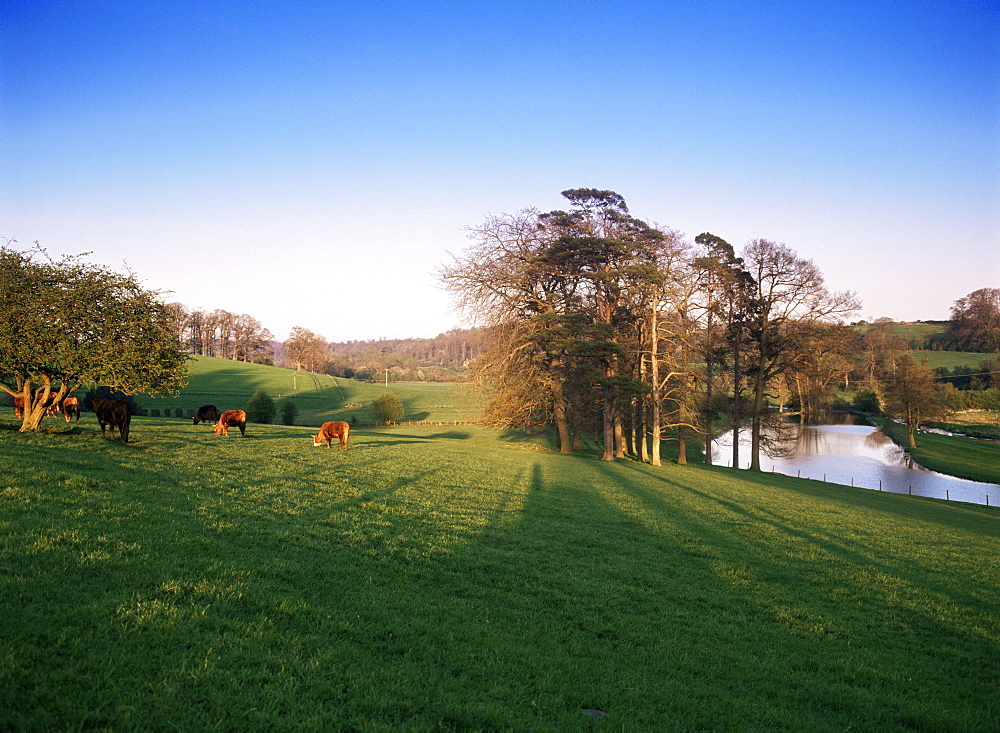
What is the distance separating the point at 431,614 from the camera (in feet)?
20.6

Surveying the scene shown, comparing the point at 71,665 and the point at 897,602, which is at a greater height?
the point at 71,665

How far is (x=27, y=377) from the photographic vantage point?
1509 centimetres

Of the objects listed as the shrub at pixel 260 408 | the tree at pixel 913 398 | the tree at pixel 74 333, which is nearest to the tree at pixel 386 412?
the shrub at pixel 260 408

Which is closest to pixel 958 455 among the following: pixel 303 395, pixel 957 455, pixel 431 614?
pixel 957 455

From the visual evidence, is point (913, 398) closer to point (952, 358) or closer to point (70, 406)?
point (952, 358)

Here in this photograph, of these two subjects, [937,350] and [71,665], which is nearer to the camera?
[71,665]

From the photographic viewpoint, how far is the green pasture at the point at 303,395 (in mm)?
61938

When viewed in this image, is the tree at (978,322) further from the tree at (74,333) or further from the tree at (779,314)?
the tree at (74,333)

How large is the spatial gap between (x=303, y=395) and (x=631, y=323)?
183ft

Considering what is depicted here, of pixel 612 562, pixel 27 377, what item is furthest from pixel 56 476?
pixel 612 562

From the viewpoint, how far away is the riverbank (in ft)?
143

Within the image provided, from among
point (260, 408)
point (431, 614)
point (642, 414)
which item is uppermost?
point (642, 414)

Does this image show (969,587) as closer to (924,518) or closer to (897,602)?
(897,602)

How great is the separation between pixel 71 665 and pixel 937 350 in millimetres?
133043
